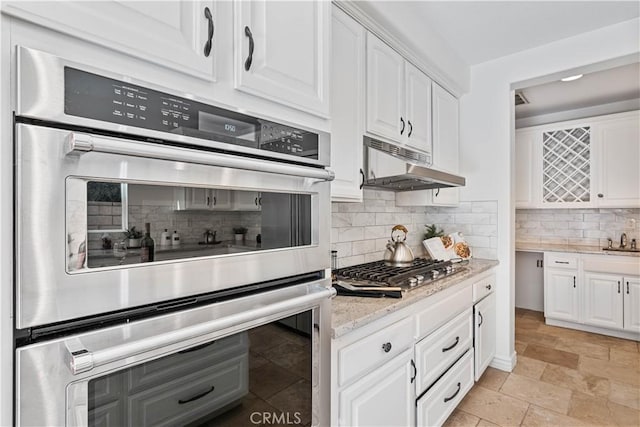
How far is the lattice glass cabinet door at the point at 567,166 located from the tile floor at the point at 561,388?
5.30ft

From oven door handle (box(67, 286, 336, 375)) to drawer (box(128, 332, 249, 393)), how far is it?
51 mm

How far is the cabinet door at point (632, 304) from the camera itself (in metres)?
3.38

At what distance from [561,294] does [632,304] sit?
59 cm

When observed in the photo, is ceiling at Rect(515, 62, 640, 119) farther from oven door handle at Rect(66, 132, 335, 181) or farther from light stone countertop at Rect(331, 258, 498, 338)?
oven door handle at Rect(66, 132, 335, 181)

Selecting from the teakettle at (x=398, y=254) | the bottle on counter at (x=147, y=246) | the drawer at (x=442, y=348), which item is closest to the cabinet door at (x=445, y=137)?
the teakettle at (x=398, y=254)

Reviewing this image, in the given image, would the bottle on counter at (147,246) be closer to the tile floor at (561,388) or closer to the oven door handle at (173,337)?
the oven door handle at (173,337)

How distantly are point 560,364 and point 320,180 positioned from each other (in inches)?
123

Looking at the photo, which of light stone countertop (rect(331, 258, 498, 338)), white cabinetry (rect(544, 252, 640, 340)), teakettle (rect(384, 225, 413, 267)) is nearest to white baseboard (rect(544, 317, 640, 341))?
white cabinetry (rect(544, 252, 640, 340))

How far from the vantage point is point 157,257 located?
0.69 m

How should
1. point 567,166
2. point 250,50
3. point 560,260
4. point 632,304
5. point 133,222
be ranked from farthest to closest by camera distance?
point 567,166 → point 560,260 → point 632,304 → point 250,50 → point 133,222

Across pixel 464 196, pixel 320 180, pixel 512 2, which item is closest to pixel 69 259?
pixel 320 180

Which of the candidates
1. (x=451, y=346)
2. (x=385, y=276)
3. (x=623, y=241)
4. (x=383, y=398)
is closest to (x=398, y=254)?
(x=385, y=276)

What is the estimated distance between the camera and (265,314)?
0.85 meters

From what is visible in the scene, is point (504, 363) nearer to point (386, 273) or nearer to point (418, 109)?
point (386, 273)
